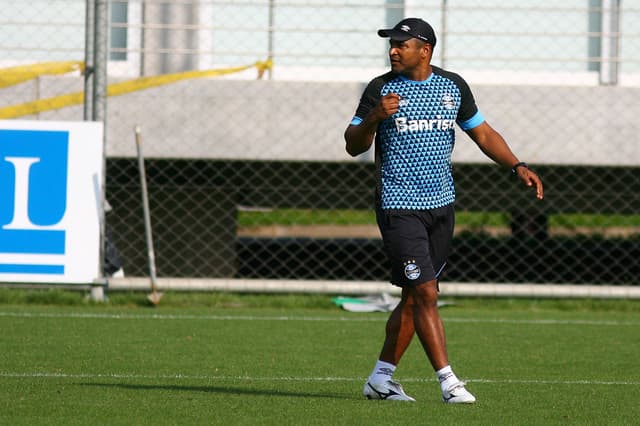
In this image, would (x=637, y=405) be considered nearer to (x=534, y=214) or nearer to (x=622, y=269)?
(x=622, y=269)

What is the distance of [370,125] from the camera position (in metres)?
4.72

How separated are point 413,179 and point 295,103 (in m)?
5.08

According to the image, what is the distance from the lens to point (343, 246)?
14.7 m

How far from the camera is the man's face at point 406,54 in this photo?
4.85 metres

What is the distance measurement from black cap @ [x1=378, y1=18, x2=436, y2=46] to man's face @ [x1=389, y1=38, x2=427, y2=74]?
0.02m

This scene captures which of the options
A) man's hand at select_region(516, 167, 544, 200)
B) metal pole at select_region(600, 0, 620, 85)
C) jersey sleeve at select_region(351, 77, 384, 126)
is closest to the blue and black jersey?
jersey sleeve at select_region(351, 77, 384, 126)

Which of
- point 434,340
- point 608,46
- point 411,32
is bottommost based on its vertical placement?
point 434,340

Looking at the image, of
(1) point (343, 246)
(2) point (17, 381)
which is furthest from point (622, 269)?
(2) point (17, 381)

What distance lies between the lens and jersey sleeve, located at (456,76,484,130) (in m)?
5.08

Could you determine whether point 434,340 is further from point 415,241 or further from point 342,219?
point 342,219

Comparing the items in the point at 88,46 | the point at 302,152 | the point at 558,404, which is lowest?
the point at 558,404

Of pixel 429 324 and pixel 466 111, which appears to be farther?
pixel 466 111

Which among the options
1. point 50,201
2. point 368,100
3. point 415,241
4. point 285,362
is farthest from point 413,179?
point 50,201

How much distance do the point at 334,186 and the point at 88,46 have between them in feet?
14.5
